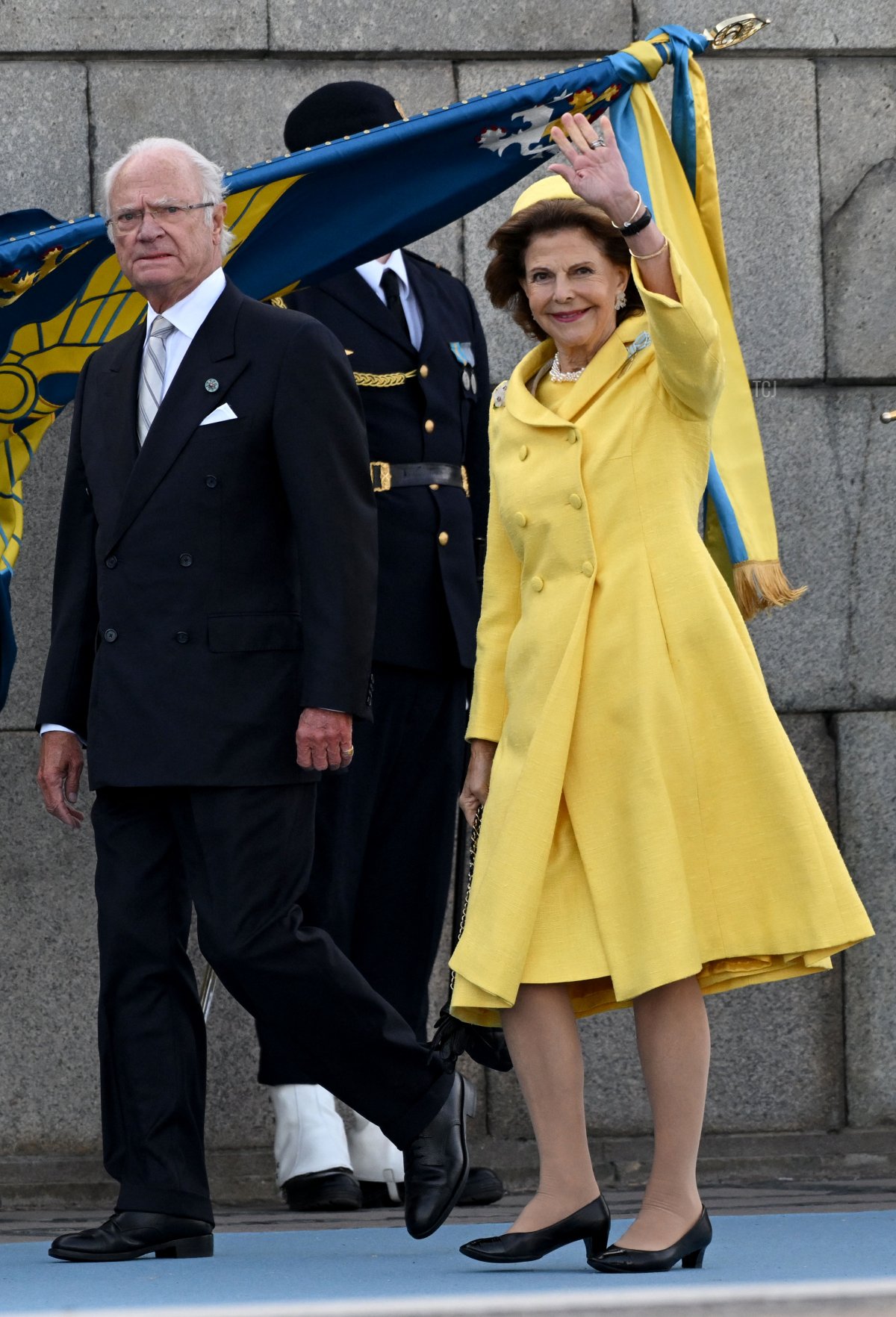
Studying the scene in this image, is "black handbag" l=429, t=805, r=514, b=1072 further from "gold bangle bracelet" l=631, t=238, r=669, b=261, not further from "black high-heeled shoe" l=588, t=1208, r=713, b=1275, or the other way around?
"gold bangle bracelet" l=631, t=238, r=669, b=261

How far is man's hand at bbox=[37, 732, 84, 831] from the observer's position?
4.03 m

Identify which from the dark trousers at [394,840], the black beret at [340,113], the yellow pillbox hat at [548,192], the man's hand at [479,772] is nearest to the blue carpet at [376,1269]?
the dark trousers at [394,840]

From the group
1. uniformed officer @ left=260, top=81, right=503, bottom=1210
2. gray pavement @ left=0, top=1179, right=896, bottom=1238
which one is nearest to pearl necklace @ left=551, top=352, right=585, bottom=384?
uniformed officer @ left=260, top=81, right=503, bottom=1210

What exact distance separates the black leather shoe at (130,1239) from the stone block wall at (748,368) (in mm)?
1739

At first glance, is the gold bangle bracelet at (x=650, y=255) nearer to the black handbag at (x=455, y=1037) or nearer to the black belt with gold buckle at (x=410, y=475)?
the black handbag at (x=455, y=1037)

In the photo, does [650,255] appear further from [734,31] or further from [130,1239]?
[130,1239]

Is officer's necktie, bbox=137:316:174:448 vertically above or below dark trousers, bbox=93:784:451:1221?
above

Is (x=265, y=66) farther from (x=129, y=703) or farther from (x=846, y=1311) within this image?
(x=846, y=1311)

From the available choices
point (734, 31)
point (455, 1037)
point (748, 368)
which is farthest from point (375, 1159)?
point (734, 31)

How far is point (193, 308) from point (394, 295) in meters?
0.96

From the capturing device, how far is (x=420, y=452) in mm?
4746

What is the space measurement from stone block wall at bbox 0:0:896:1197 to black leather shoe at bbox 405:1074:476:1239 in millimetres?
1724

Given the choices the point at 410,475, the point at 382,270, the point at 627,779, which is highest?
the point at 382,270

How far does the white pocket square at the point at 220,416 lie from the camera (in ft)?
12.7
